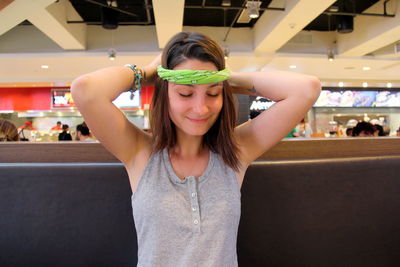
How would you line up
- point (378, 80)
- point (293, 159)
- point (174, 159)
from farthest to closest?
1. point (378, 80)
2. point (293, 159)
3. point (174, 159)

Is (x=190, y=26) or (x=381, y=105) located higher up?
(x=190, y=26)

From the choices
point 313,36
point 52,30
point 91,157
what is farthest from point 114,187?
point 313,36

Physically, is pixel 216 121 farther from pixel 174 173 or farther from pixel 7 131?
pixel 7 131

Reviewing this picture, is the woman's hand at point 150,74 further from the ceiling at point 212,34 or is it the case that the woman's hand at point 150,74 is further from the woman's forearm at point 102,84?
the ceiling at point 212,34

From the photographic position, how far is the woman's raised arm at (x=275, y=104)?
3.66 feet

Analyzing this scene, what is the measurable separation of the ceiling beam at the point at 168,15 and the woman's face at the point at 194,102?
3451mm

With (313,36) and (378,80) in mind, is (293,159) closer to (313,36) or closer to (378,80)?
(313,36)

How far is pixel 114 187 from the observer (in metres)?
1.31

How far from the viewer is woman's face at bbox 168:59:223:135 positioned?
0.98 m

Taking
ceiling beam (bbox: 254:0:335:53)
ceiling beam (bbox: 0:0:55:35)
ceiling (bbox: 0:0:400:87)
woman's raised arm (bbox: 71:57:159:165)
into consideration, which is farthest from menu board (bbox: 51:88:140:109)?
woman's raised arm (bbox: 71:57:159:165)

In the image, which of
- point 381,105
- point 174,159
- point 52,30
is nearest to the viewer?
point 174,159

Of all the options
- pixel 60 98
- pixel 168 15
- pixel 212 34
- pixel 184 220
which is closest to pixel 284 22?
pixel 168 15

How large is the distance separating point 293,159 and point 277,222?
287 millimetres

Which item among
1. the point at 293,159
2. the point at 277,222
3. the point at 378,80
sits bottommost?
the point at 277,222
